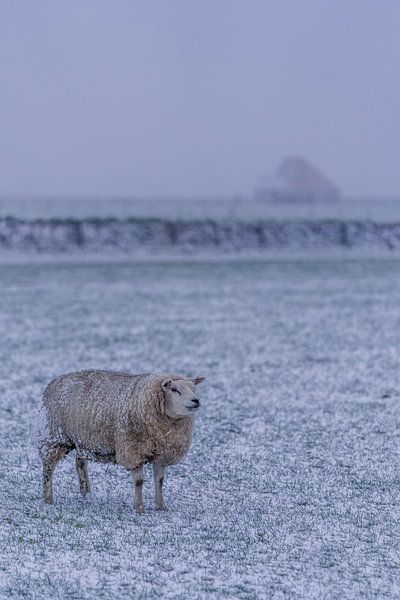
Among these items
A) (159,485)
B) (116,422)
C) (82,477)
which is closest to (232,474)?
(159,485)

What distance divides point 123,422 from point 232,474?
1.77m

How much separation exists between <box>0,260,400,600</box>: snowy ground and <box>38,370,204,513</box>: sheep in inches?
16.5

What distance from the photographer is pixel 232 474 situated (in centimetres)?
827

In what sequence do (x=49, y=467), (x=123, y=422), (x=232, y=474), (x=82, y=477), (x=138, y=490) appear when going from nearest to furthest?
(x=123, y=422), (x=138, y=490), (x=49, y=467), (x=82, y=477), (x=232, y=474)

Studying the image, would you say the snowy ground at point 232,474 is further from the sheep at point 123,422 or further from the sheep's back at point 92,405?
the sheep's back at point 92,405

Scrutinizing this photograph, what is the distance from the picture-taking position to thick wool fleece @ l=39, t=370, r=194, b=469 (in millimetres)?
6848

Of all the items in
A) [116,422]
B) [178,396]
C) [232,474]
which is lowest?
[232,474]

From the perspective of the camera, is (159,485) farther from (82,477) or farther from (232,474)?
(232,474)

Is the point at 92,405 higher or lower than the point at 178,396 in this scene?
lower

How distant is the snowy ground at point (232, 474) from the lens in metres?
5.75

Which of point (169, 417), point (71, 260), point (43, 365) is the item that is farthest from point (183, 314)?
point (71, 260)

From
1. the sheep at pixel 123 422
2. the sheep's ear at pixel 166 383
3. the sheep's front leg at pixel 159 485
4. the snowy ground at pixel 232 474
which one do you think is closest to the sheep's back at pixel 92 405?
the sheep at pixel 123 422

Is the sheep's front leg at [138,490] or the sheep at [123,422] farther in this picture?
the sheep's front leg at [138,490]

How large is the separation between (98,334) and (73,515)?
38.1 feet
